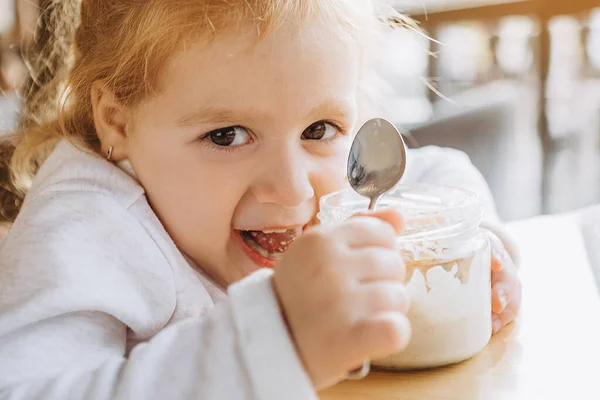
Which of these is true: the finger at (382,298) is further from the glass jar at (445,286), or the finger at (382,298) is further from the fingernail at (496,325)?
the fingernail at (496,325)

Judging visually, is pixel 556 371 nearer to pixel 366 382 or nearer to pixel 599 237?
pixel 366 382

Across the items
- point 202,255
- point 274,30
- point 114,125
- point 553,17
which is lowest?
point 553,17

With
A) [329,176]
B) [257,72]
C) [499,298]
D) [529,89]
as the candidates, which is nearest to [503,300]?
[499,298]

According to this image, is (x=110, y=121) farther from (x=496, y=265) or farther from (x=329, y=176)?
(x=496, y=265)

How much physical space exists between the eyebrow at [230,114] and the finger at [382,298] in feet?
0.87

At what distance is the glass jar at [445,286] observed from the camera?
0.58 metres

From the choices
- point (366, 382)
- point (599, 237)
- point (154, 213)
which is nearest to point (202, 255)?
point (154, 213)

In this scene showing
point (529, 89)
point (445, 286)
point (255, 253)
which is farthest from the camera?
point (529, 89)

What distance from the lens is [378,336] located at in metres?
0.47

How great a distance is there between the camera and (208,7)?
0.71 m

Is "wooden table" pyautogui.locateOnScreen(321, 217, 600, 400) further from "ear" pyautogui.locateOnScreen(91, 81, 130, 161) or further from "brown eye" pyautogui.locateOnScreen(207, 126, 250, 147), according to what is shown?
"ear" pyautogui.locateOnScreen(91, 81, 130, 161)

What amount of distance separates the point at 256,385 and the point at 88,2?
0.55 m

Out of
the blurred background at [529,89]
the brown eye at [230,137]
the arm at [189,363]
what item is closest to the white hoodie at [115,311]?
the arm at [189,363]

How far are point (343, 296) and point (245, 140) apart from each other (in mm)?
292
